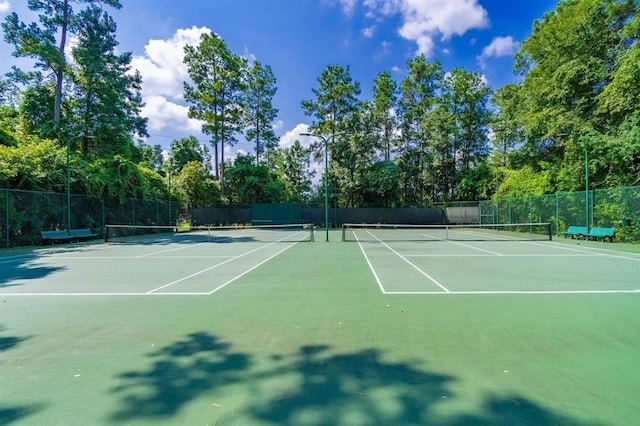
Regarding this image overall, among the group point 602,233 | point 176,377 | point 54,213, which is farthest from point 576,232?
point 54,213

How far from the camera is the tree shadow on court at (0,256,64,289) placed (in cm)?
813

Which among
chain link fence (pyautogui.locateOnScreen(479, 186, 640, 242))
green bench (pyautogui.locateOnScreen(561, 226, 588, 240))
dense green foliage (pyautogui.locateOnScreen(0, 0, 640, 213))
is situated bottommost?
green bench (pyautogui.locateOnScreen(561, 226, 588, 240))

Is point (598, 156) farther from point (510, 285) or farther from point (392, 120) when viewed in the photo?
point (392, 120)

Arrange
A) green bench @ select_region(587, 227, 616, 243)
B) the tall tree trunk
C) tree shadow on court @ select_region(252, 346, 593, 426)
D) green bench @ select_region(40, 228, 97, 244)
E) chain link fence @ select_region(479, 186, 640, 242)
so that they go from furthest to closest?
the tall tree trunk → green bench @ select_region(40, 228, 97, 244) → green bench @ select_region(587, 227, 616, 243) → chain link fence @ select_region(479, 186, 640, 242) → tree shadow on court @ select_region(252, 346, 593, 426)

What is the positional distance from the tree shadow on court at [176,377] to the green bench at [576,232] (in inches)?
771

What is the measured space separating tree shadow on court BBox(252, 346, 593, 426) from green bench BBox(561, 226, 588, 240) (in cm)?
1856

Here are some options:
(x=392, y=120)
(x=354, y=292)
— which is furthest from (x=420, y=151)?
(x=354, y=292)

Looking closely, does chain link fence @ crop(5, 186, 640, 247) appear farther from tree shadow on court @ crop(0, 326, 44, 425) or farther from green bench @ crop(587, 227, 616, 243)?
tree shadow on court @ crop(0, 326, 44, 425)

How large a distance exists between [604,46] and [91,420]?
2784cm

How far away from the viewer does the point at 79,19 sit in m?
24.6

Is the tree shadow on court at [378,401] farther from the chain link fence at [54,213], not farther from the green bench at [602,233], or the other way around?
the chain link fence at [54,213]

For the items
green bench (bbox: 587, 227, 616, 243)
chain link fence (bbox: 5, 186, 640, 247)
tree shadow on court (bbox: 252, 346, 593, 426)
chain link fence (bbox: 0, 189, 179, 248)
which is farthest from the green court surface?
chain link fence (bbox: 0, 189, 179, 248)

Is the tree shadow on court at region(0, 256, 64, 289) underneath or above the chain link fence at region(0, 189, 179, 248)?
underneath

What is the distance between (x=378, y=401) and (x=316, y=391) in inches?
20.2
